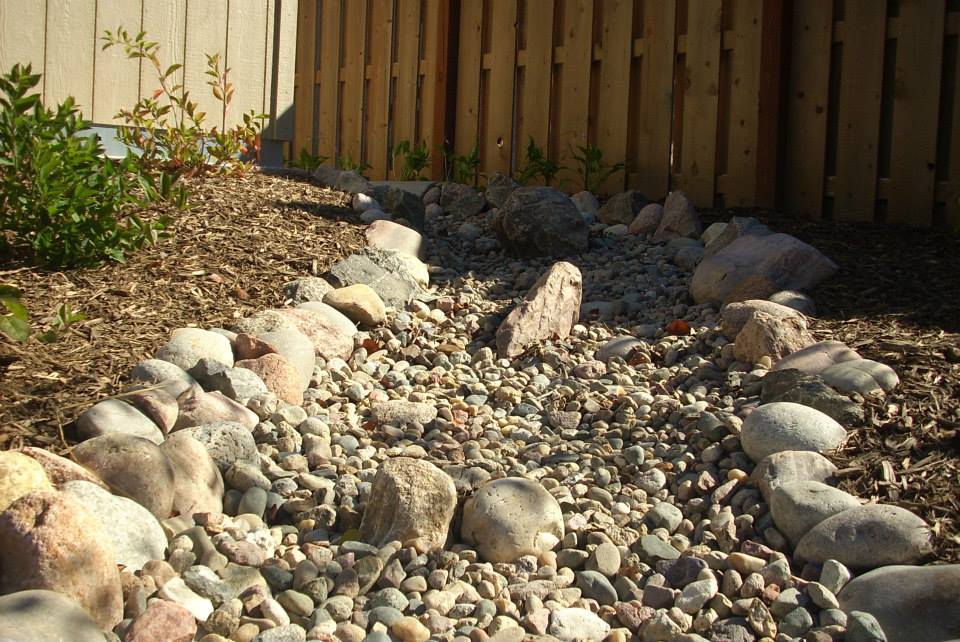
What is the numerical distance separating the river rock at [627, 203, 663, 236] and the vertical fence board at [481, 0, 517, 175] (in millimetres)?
1510

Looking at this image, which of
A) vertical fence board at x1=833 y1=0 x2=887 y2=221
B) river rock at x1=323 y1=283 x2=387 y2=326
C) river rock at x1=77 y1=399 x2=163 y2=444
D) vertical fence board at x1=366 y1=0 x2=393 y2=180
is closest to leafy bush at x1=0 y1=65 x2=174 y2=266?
river rock at x1=323 y1=283 x2=387 y2=326

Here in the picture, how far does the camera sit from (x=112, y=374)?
123 inches

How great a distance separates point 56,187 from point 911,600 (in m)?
3.24

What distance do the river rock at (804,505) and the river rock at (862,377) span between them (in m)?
0.61

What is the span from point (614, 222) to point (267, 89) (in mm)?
2677

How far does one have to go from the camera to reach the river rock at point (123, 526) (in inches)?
88.2

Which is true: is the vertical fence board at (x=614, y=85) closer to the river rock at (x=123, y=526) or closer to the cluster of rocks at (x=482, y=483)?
the cluster of rocks at (x=482, y=483)

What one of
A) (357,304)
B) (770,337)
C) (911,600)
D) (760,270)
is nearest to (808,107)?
(760,270)

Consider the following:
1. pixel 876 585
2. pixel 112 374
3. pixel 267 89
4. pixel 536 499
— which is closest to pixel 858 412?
pixel 876 585

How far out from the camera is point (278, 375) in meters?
3.41

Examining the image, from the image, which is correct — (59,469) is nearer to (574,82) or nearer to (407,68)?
(574,82)

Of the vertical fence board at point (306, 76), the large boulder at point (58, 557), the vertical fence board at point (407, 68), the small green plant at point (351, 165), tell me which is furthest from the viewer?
the vertical fence board at point (306, 76)

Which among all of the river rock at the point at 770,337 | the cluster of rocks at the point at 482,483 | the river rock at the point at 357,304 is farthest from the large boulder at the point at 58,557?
the river rock at the point at 770,337

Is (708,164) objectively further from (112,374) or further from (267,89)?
(112,374)
